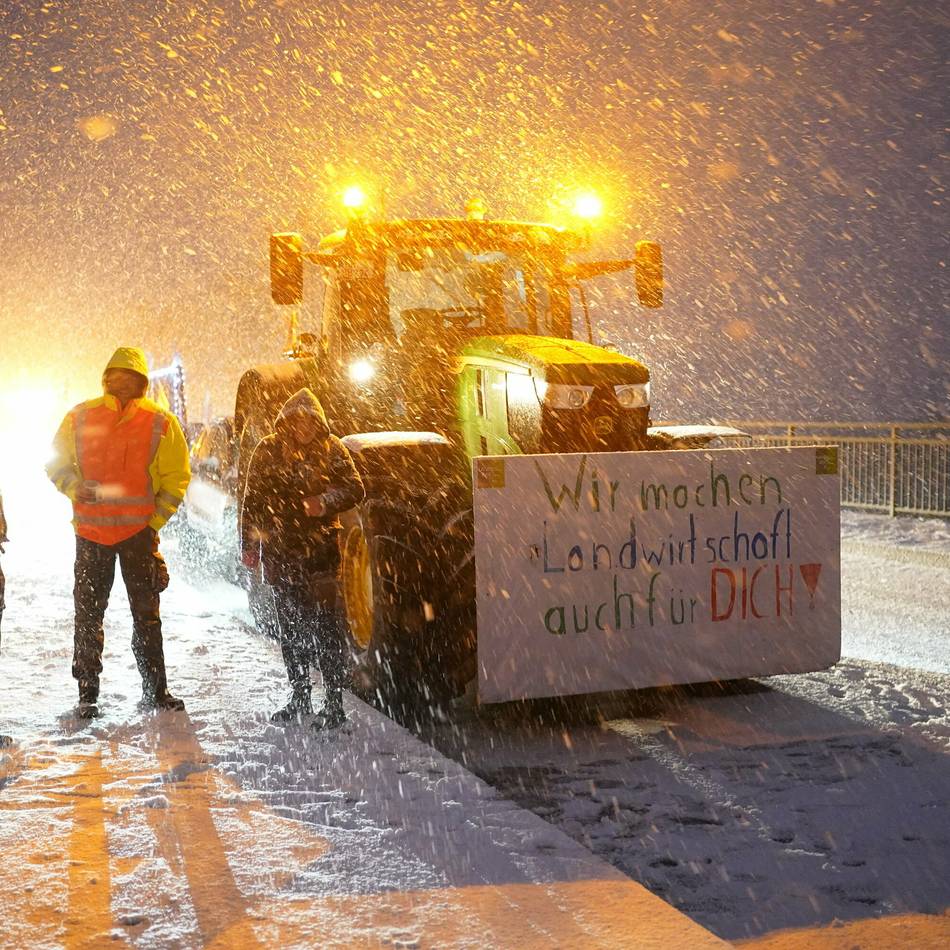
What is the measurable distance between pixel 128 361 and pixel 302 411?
99 cm

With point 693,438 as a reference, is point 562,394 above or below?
above

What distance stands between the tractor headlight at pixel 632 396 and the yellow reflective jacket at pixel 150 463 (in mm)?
2476

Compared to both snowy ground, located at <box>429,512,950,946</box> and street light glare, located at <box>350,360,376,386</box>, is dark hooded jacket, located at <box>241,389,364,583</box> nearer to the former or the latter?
snowy ground, located at <box>429,512,950,946</box>

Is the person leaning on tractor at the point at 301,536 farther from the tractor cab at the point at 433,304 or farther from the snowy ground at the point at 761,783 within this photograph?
the tractor cab at the point at 433,304

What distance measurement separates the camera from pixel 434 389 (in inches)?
322

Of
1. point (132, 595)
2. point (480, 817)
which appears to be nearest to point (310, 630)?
point (132, 595)

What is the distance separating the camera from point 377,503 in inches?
276

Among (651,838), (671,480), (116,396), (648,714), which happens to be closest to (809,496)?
(671,480)

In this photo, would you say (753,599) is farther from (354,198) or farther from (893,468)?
(893,468)

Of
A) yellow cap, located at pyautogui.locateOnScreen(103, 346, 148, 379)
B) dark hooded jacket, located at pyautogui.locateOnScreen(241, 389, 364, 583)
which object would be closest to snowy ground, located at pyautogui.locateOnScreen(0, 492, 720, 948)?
dark hooded jacket, located at pyautogui.locateOnScreen(241, 389, 364, 583)

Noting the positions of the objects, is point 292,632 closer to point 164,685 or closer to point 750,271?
point 164,685

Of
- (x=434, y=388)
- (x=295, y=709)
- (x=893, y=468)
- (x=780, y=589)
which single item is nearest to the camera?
(x=295, y=709)

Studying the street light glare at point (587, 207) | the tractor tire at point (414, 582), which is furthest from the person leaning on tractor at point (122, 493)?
the street light glare at point (587, 207)

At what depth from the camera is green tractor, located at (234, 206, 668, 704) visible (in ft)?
22.2
